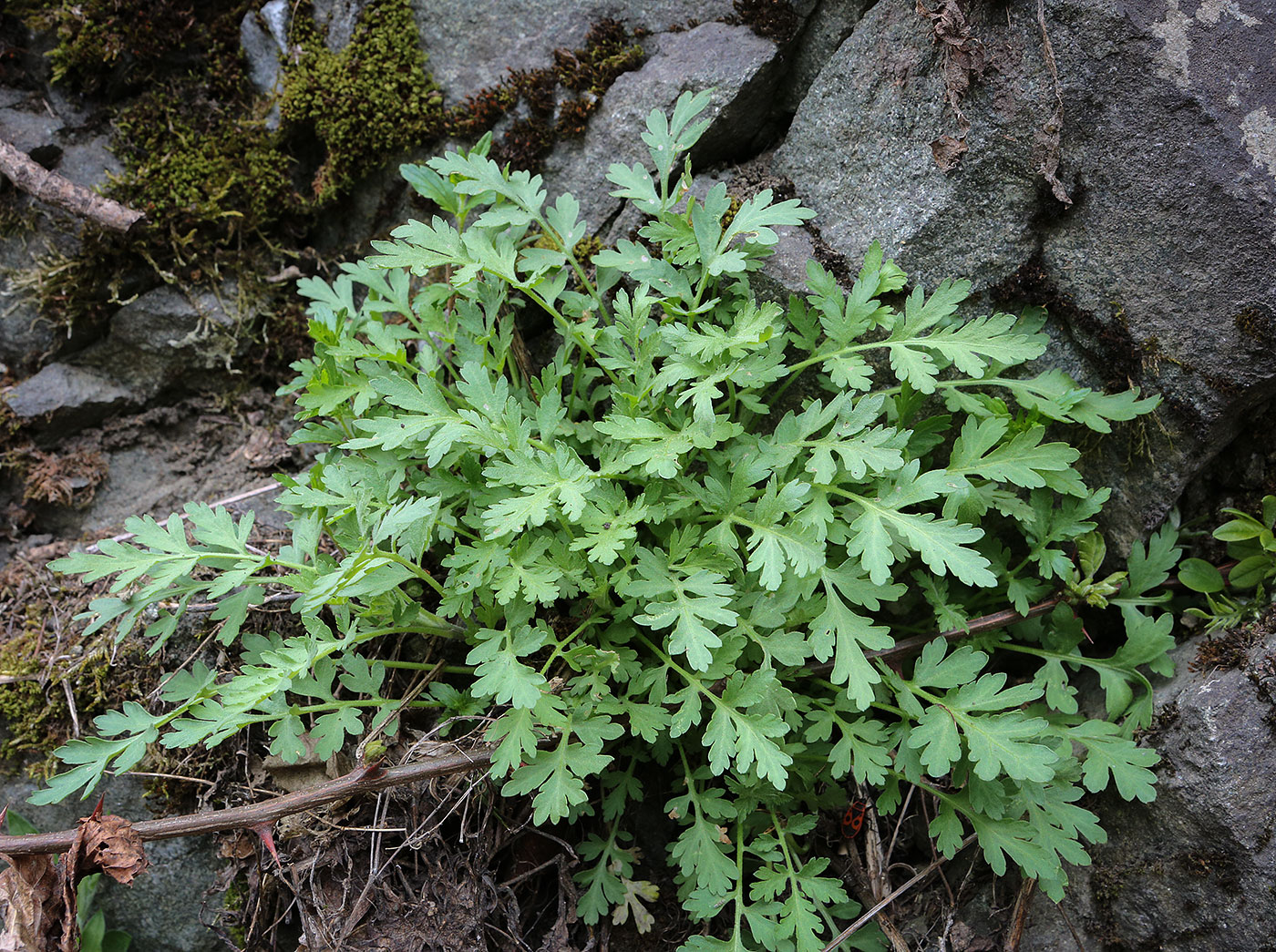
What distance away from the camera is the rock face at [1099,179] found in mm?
2422

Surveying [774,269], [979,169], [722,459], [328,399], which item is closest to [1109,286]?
[979,169]

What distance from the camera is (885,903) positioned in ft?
8.40

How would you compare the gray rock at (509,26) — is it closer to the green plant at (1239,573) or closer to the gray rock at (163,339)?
the gray rock at (163,339)

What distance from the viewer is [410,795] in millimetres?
2617

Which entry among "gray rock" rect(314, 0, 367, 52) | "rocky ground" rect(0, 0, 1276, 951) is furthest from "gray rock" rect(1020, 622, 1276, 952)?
"gray rock" rect(314, 0, 367, 52)

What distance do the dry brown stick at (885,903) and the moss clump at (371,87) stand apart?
10.3ft

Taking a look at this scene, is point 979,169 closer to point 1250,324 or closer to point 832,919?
point 1250,324

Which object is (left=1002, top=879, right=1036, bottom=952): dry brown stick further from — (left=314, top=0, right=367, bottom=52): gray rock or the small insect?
(left=314, top=0, right=367, bottom=52): gray rock

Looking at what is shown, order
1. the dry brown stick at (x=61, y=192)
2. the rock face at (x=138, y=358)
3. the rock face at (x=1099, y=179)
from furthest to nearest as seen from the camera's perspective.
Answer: the rock face at (x=138, y=358), the dry brown stick at (x=61, y=192), the rock face at (x=1099, y=179)

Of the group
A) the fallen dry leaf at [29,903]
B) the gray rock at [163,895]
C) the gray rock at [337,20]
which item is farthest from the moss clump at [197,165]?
the fallen dry leaf at [29,903]

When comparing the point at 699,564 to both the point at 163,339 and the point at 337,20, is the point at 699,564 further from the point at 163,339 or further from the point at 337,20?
the point at 337,20

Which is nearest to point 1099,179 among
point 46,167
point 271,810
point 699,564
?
point 699,564

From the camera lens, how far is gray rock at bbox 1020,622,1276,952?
235cm

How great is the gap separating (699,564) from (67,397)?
8.87 ft
